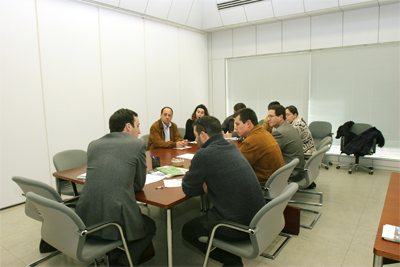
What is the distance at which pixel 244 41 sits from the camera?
707 cm

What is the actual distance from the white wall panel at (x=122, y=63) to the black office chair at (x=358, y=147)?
411 cm

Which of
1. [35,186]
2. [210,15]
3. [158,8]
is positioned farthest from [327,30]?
[35,186]

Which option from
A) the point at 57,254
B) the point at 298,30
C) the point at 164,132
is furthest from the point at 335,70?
the point at 57,254

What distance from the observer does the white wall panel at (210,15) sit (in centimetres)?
674

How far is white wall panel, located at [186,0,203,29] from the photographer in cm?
666

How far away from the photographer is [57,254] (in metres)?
2.80

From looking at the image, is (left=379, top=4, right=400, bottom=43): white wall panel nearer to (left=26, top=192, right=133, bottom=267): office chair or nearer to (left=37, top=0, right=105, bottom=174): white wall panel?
(left=37, top=0, right=105, bottom=174): white wall panel

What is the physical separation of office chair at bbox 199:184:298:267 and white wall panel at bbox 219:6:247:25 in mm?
5382

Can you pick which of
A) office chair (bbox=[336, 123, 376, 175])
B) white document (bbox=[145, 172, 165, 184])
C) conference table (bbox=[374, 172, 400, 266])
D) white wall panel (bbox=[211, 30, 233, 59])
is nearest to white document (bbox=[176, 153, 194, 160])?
white document (bbox=[145, 172, 165, 184])

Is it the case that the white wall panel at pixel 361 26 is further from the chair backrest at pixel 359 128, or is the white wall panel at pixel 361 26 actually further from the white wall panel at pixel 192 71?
the white wall panel at pixel 192 71

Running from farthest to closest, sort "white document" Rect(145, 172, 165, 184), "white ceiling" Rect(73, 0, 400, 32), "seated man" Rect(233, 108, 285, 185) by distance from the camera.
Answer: "white ceiling" Rect(73, 0, 400, 32) < "seated man" Rect(233, 108, 285, 185) < "white document" Rect(145, 172, 165, 184)

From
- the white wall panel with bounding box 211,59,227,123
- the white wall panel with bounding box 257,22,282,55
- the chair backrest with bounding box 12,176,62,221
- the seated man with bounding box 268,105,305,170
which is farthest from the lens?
the white wall panel with bounding box 211,59,227,123

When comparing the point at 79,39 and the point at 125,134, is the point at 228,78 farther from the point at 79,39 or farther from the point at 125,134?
the point at 125,134

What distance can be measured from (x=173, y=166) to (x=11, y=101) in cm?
269
